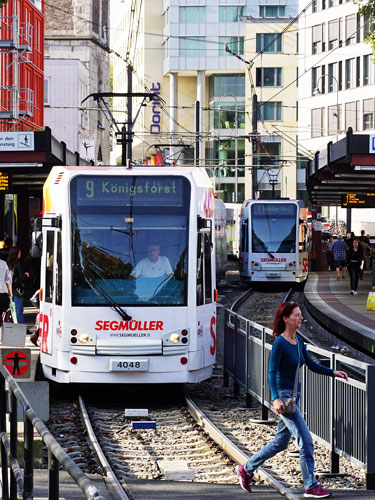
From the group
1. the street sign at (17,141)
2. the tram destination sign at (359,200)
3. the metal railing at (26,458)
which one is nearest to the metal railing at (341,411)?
the metal railing at (26,458)

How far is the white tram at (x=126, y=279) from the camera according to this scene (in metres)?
14.7

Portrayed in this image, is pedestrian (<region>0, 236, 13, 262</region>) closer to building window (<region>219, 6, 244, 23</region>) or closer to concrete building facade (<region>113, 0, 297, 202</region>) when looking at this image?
concrete building facade (<region>113, 0, 297, 202</region>)

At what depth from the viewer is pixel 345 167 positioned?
32844mm

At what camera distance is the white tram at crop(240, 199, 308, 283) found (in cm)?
3991

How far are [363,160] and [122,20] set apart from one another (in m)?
106

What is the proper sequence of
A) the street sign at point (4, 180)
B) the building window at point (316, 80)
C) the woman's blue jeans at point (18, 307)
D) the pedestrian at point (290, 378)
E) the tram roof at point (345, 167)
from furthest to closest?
the building window at point (316, 80)
the street sign at point (4, 180)
the tram roof at point (345, 167)
the woman's blue jeans at point (18, 307)
the pedestrian at point (290, 378)

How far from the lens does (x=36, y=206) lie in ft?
220

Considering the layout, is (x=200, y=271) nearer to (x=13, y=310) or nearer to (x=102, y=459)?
(x=102, y=459)

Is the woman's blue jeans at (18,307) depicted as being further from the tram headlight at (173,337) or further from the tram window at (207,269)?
the tram headlight at (173,337)

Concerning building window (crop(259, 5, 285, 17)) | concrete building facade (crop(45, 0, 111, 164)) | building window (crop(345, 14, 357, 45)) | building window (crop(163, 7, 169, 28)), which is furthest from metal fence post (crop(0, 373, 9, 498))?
building window (crop(259, 5, 285, 17))

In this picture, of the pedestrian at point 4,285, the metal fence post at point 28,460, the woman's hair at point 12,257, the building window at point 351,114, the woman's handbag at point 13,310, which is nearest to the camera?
the metal fence post at point 28,460

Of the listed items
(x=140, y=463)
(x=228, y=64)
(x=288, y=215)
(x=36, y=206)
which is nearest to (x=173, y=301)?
(x=140, y=463)

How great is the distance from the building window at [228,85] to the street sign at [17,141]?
246 ft

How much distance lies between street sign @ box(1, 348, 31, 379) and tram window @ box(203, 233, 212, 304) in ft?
9.57
